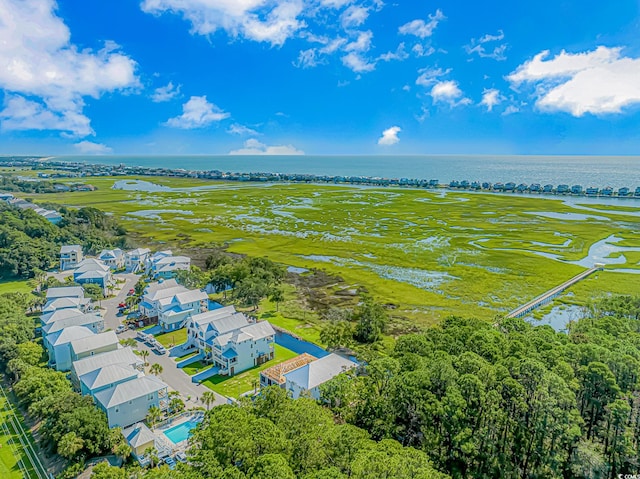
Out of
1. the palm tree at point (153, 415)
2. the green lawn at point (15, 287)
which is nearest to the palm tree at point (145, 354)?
the palm tree at point (153, 415)

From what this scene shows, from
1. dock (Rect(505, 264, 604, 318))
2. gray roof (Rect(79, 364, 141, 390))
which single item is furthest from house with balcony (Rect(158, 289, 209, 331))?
dock (Rect(505, 264, 604, 318))

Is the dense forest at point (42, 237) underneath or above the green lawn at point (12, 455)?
above

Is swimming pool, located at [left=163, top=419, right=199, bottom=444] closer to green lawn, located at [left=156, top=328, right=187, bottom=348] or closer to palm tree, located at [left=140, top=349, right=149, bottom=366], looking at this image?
palm tree, located at [left=140, top=349, right=149, bottom=366]

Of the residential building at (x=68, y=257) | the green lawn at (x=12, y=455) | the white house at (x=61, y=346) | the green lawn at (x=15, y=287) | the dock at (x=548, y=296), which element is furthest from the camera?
the residential building at (x=68, y=257)

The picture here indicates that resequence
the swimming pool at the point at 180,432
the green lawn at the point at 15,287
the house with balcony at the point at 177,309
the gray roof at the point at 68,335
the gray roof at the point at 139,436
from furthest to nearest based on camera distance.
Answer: the green lawn at the point at 15,287 < the house with balcony at the point at 177,309 < the gray roof at the point at 68,335 < the swimming pool at the point at 180,432 < the gray roof at the point at 139,436

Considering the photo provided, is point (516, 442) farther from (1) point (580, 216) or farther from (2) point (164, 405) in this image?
(1) point (580, 216)

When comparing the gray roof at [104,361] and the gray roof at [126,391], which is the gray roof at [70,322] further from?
the gray roof at [126,391]

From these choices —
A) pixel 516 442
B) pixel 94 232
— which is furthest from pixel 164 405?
pixel 94 232

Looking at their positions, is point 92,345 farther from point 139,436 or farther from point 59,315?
point 139,436
